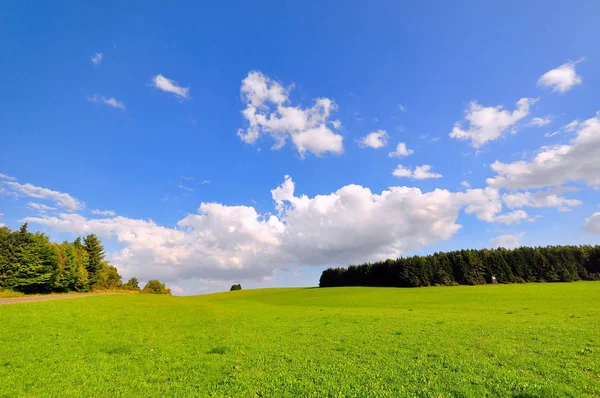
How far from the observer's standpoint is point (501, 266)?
396ft

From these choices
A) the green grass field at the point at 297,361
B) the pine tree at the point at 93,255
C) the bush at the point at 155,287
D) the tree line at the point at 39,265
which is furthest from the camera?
A: the bush at the point at 155,287

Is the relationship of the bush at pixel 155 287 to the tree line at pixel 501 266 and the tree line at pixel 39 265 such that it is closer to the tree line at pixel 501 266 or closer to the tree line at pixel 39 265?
the tree line at pixel 39 265

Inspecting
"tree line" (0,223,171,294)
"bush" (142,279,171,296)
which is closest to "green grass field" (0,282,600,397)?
"tree line" (0,223,171,294)

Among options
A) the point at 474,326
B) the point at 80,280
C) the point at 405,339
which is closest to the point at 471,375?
the point at 405,339

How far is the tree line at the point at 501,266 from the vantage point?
118312 millimetres

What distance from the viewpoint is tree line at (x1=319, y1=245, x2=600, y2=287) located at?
11831 centimetres

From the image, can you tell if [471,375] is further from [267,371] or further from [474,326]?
[474,326]

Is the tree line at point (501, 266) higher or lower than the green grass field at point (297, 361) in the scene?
higher

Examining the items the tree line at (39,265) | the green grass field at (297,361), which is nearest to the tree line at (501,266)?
the green grass field at (297,361)

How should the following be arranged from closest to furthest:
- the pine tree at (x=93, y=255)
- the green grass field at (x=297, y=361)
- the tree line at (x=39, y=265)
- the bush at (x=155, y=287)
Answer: the green grass field at (x=297, y=361) < the tree line at (x=39, y=265) < the pine tree at (x=93, y=255) < the bush at (x=155, y=287)

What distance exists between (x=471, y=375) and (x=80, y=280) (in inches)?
4397

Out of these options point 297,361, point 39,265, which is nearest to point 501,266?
point 297,361

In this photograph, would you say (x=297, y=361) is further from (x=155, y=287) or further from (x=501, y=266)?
(x=155, y=287)

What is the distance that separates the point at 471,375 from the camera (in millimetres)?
12125
